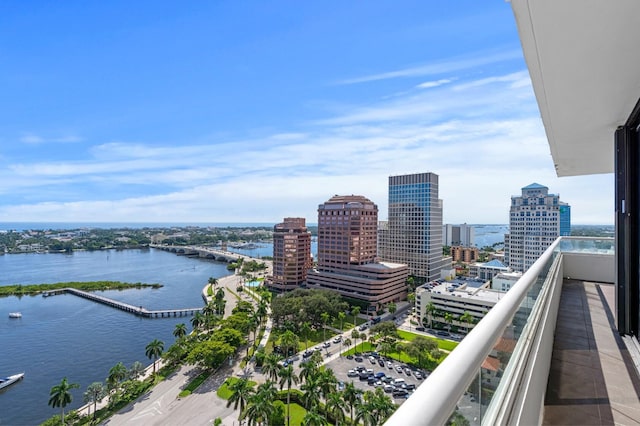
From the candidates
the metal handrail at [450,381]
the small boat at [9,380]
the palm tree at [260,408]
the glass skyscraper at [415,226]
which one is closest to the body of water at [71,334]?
the small boat at [9,380]

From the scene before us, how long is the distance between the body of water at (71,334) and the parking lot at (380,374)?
38.7 feet

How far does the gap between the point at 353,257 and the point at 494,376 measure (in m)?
30.4

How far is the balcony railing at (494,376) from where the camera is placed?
525 millimetres

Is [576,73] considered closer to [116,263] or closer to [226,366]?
[226,366]

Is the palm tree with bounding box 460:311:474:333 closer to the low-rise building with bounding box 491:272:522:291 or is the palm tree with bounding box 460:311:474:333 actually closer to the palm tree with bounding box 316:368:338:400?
the low-rise building with bounding box 491:272:522:291

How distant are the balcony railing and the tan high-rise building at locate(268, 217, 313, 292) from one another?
32.1 m

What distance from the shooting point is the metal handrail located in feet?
1.57

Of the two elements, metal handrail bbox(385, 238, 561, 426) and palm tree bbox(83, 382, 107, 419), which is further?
palm tree bbox(83, 382, 107, 419)

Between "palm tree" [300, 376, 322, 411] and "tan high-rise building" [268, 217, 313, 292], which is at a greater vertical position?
"tan high-rise building" [268, 217, 313, 292]

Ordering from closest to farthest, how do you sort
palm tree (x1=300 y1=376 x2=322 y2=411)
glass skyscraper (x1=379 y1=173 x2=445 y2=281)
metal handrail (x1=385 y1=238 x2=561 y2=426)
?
metal handrail (x1=385 y1=238 x2=561 y2=426), palm tree (x1=300 y1=376 x2=322 y2=411), glass skyscraper (x1=379 y1=173 x2=445 y2=281)

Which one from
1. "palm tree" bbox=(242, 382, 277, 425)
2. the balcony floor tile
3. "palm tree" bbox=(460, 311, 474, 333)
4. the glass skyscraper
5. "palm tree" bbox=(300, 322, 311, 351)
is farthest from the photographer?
the glass skyscraper

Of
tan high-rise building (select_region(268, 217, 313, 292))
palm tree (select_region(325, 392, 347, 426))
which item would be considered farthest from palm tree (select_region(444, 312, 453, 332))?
tan high-rise building (select_region(268, 217, 313, 292))

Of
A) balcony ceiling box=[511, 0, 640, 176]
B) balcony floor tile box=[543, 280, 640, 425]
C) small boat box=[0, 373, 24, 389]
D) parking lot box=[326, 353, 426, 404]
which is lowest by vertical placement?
small boat box=[0, 373, 24, 389]

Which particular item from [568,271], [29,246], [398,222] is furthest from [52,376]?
[29,246]
